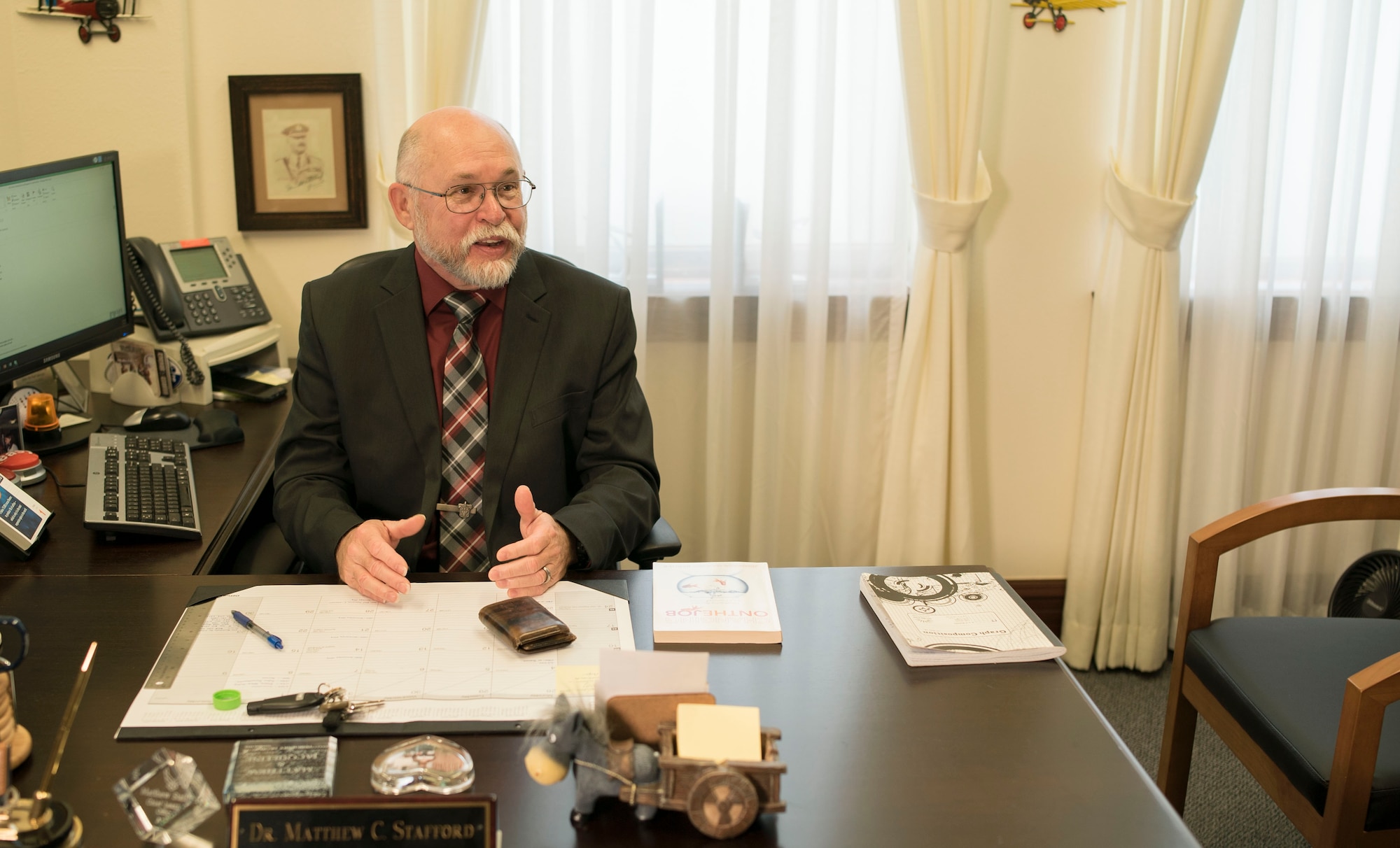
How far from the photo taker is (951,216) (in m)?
2.80

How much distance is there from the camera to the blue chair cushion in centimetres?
167

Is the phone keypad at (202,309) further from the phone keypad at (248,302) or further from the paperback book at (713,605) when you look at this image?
the paperback book at (713,605)

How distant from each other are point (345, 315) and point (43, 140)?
53.4 inches

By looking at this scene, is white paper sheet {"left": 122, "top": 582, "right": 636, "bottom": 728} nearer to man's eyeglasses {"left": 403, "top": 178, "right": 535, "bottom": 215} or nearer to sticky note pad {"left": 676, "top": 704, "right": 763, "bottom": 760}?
sticky note pad {"left": 676, "top": 704, "right": 763, "bottom": 760}

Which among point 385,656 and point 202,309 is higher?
point 202,309

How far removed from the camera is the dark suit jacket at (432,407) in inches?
77.1

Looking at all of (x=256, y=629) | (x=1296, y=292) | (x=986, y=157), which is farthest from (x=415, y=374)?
(x=1296, y=292)

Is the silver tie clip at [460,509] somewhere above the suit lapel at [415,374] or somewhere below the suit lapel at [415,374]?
below

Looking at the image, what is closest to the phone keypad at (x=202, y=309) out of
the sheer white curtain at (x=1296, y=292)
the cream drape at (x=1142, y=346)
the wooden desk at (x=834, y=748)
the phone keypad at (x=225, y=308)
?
the phone keypad at (x=225, y=308)

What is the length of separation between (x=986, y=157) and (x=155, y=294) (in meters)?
2.15

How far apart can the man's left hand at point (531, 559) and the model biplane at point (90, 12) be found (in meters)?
1.94

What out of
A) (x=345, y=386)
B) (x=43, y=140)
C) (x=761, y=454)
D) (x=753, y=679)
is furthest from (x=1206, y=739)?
(x=43, y=140)

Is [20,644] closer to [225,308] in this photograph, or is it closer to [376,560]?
[376,560]

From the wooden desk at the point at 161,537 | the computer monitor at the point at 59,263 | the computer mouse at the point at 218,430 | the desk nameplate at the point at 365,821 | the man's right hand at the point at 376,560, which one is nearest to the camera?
the desk nameplate at the point at 365,821
